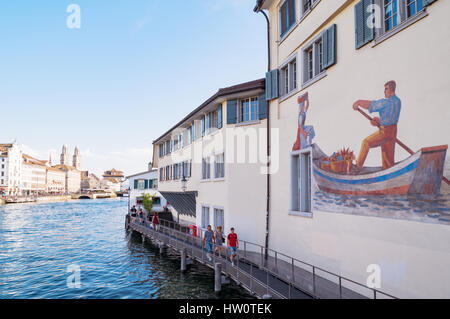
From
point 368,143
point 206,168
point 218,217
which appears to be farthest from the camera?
point 206,168

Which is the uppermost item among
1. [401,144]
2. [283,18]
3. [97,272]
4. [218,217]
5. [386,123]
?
[283,18]

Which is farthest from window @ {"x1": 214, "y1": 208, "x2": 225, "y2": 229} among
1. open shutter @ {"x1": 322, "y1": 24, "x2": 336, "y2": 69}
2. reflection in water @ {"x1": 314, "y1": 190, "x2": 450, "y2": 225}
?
open shutter @ {"x1": 322, "y1": 24, "x2": 336, "y2": 69}

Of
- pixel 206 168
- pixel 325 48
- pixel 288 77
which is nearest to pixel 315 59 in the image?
pixel 325 48

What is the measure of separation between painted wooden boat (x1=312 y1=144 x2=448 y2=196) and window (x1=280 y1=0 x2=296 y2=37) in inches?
304

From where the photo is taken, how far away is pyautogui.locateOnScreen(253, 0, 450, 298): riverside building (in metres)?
7.84

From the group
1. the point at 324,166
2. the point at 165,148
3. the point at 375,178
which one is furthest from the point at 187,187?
the point at 375,178

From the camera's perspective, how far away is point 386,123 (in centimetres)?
915

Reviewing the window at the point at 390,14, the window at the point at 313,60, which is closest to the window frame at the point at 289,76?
the window at the point at 313,60

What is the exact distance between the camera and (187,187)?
82.4 feet

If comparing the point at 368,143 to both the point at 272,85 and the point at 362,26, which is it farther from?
the point at 272,85

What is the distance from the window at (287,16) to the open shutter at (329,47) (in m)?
3.18

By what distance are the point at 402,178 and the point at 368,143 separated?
1595 mm

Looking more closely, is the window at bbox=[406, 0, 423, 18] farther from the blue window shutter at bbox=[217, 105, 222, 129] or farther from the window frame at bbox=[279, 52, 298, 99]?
the blue window shutter at bbox=[217, 105, 222, 129]
